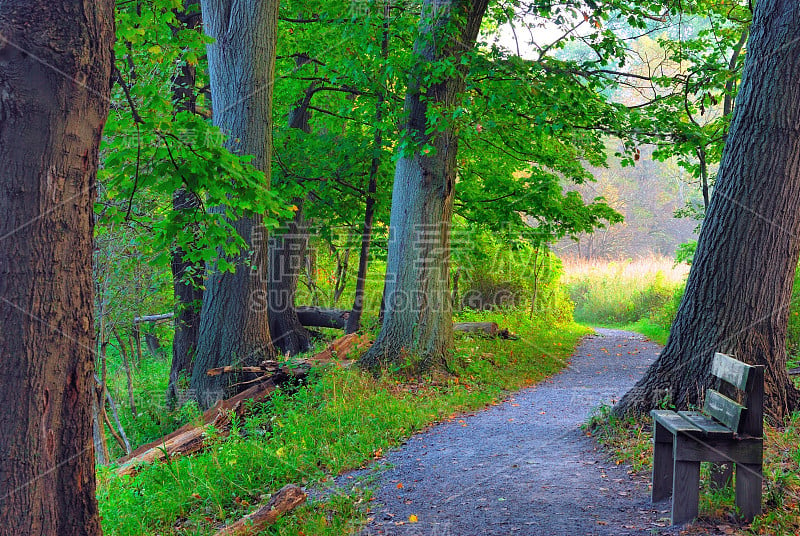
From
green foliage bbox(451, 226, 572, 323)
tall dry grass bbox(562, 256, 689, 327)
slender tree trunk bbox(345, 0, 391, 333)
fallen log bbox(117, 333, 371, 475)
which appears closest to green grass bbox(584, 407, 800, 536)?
fallen log bbox(117, 333, 371, 475)

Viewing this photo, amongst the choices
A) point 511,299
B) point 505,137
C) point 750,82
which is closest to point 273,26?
point 505,137

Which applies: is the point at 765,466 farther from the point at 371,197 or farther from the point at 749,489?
the point at 371,197

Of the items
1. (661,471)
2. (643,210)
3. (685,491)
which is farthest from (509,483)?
(643,210)

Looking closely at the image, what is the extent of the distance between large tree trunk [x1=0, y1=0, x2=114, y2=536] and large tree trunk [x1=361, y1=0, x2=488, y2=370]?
6.66 m

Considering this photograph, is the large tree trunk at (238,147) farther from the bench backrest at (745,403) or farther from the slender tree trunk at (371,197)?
the bench backrest at (745,403)

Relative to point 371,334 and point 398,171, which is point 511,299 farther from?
point 398,171

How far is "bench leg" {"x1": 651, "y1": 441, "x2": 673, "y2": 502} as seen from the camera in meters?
4.78

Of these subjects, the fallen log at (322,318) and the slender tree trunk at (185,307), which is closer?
the slender tree trunk at (185,307)

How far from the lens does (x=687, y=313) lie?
6145mm

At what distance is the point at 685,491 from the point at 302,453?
11.9 ft

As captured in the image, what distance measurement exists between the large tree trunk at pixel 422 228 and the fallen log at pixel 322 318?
12.0 ft

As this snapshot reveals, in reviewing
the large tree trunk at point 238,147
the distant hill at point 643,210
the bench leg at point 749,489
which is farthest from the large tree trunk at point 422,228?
the distant hill at point 643,210

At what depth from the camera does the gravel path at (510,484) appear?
4.59 metres

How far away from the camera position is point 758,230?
5.79 metres
